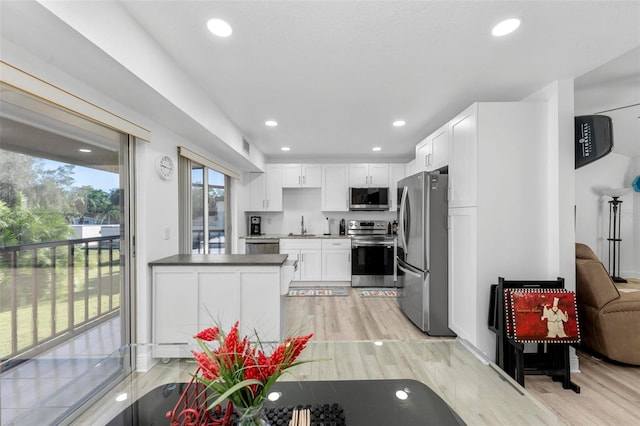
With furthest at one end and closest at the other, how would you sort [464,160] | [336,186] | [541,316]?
[336,186] < [464,160] < [541,316]

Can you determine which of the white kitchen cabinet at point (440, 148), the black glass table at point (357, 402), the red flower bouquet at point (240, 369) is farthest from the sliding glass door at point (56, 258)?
the white kitchen cabinet at point (440, 148)

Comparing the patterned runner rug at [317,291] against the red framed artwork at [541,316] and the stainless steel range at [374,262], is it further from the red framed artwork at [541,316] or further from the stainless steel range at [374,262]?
the red framed artwork at [541,316]

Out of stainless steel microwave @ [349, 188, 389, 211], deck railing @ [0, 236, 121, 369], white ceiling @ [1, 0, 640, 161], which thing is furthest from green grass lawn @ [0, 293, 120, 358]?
stainless steel microwave @ [349, 188, 389, 211]

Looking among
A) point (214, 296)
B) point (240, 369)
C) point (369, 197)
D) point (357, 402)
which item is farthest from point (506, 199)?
point (369, 197)

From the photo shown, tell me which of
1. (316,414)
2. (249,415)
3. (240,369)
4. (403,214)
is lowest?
(316,414)

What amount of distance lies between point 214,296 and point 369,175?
378cm

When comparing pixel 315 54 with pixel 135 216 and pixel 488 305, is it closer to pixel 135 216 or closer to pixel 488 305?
pixel 135 216

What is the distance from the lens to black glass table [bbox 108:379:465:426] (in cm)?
86

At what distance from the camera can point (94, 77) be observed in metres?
1.66

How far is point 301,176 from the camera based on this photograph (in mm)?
5391

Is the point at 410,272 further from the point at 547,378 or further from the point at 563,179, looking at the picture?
the point at 563,179

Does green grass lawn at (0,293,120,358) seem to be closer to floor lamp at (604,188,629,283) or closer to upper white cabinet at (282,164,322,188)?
upper white cabinet at (282,164,322,188)

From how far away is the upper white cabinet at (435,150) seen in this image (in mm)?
2938

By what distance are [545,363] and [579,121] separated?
206 centimetres
